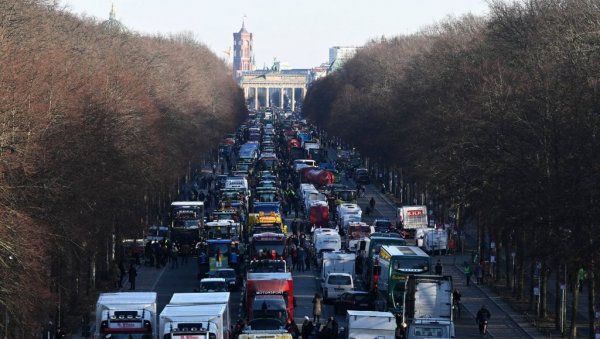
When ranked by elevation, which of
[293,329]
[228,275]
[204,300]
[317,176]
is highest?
[204,300]

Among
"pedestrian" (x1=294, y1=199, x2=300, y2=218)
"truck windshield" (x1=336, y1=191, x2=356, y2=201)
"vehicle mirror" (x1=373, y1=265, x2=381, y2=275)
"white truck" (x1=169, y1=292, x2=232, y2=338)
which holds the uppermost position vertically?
"white truck" (x1=169, y1=292, x2=232, y2=338)

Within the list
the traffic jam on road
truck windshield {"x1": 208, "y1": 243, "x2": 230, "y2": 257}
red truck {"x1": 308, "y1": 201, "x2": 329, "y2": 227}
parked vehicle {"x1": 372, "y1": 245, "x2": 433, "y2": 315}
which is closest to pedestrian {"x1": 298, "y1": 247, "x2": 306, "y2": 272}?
the traffic jam on road

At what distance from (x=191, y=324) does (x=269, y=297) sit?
1098cm

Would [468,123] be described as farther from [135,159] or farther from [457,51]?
[457,51]

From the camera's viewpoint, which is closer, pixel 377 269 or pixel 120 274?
pixel 377 269

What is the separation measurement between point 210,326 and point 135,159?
2954cm

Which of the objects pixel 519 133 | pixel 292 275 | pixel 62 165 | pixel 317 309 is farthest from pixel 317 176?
pixel 62 165

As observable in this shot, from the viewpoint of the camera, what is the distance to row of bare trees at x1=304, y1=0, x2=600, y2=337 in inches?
1900

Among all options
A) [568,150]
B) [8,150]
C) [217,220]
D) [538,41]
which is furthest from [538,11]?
[8,150]

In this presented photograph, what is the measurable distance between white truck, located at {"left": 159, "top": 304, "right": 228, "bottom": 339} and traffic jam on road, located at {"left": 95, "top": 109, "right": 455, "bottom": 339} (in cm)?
3

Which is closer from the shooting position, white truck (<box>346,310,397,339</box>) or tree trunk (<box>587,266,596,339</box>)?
white truck (<box>346,310,397,339</box>)

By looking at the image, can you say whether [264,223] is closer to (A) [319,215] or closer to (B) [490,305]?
(A) [319,215]

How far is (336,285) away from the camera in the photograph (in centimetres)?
6147

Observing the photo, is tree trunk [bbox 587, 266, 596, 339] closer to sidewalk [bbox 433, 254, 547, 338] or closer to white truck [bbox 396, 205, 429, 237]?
sidewalk [bbox 433, 254, 547, 338]
